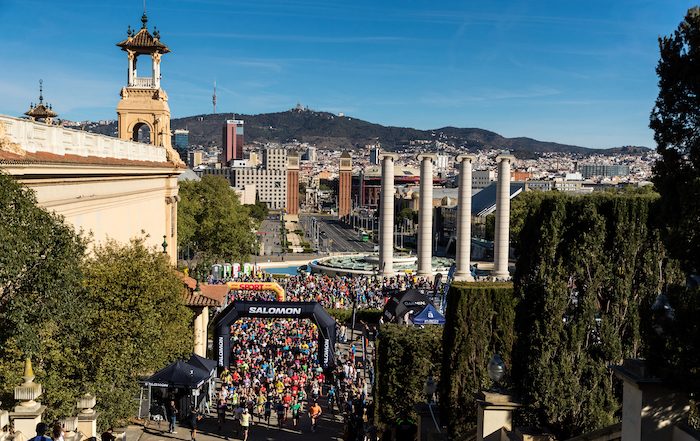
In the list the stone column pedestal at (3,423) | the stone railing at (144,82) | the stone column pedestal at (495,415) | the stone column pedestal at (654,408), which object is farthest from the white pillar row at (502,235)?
the stone column pedestal at (654,408)

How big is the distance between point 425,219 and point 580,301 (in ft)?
142

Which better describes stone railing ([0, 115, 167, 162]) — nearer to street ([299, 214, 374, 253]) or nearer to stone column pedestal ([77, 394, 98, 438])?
stone column pedestal ([77, 394, 98, 438])

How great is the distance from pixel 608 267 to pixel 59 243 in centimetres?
926

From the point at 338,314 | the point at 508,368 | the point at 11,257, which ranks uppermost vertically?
the point at 11,257

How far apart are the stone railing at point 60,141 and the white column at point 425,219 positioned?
29.5m

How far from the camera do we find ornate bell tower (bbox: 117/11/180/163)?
33875mm

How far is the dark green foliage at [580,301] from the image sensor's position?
12.0 metres

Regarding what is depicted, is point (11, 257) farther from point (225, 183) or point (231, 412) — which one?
point (225, 183)

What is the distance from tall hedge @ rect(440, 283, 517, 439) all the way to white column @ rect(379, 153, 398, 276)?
37161 mm

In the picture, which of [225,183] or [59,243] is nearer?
[59,243]

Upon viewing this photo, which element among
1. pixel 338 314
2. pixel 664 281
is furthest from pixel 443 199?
pixel 664 281

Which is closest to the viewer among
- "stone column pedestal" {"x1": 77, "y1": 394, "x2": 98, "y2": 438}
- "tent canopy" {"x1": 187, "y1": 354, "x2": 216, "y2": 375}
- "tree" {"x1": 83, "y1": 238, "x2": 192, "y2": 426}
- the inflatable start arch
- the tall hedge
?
"stone column pedestal" {"x1": 77, "y1": 394, "x2": 98, "y2": 438}

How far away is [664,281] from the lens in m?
12.9

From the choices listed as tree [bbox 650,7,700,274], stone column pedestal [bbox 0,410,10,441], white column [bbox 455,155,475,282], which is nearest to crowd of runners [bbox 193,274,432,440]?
stone column pedestal [bbox 0,410,10,441]
